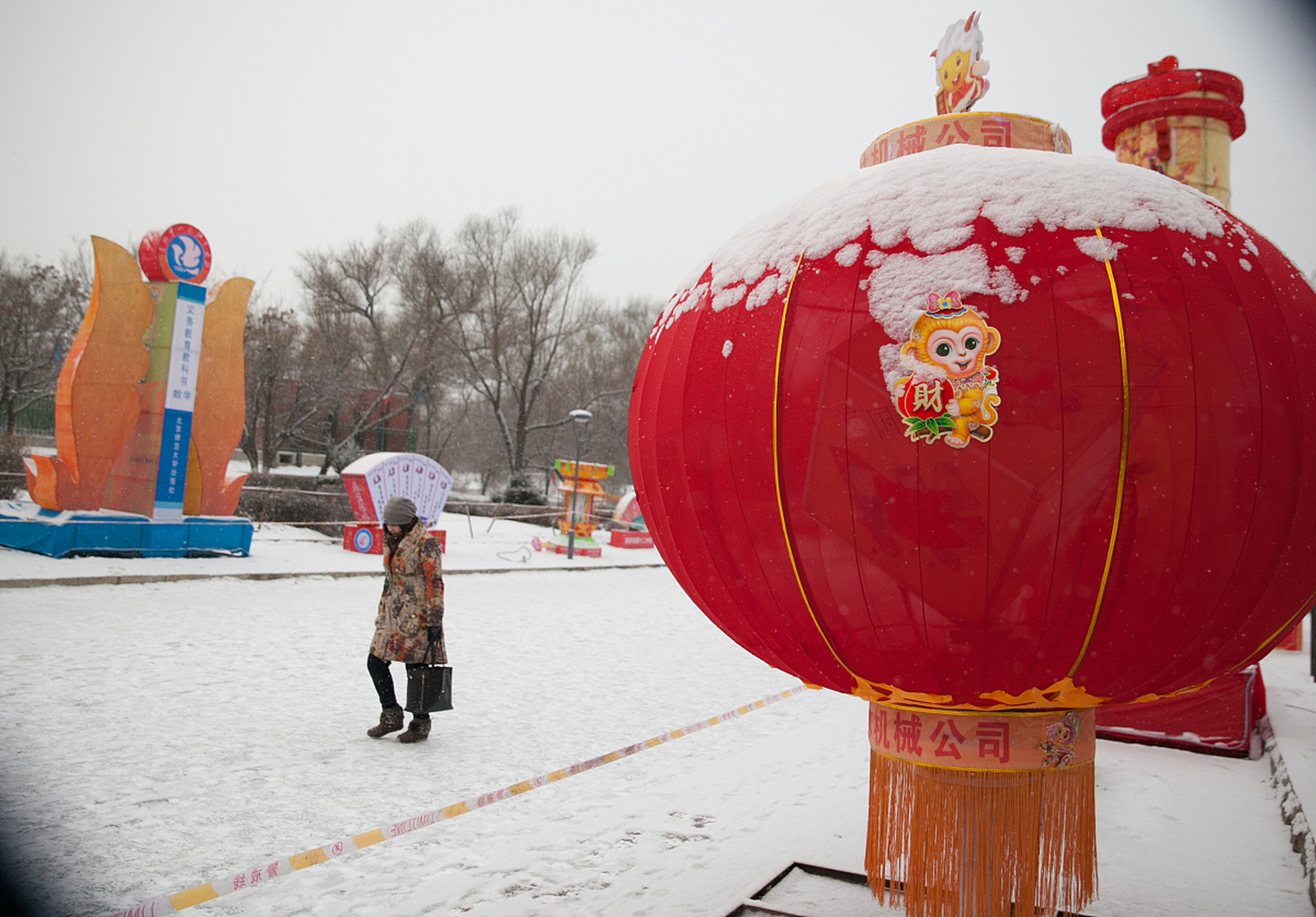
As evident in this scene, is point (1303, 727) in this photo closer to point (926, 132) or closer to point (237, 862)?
point (926, 132)

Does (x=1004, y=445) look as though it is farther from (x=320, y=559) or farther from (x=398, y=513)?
(x=320, y=559)

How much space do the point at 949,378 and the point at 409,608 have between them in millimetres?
4716

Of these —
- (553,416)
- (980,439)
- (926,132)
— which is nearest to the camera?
(980,439)

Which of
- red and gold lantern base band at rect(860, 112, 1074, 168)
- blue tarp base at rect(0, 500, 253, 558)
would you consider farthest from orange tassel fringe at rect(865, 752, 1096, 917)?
blue tarp base at rect(0, 500, 253, 558)

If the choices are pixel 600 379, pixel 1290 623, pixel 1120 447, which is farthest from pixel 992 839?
pixel 600 379

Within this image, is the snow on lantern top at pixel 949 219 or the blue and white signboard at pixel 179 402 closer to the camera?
the snow on lantern top at pixel 949 219

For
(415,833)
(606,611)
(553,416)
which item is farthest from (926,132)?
(553,416)

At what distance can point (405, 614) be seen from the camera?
580 cm

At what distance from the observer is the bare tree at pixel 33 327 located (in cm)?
1941

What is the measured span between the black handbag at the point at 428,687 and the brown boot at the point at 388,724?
137mm

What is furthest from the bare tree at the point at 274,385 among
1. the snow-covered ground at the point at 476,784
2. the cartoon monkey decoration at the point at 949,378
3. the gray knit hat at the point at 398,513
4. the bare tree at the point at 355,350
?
the cartoon monkey decoration at the point at 949,378

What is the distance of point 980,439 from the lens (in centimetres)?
198

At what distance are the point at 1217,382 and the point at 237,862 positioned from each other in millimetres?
4364

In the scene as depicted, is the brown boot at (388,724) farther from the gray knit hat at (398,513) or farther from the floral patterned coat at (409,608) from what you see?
the gray knit hat at (398,513)
